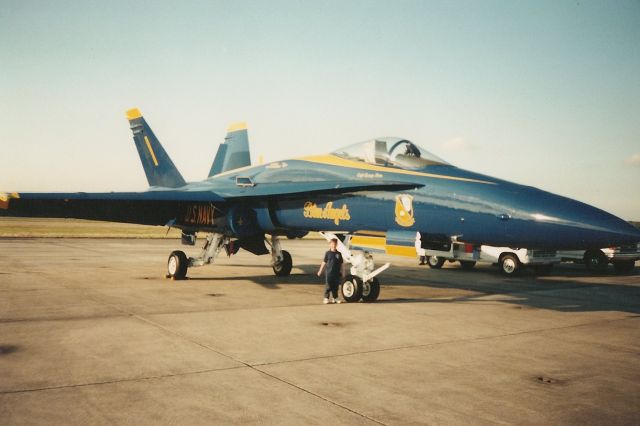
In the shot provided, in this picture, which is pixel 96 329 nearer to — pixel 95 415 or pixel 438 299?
pixel 95 415

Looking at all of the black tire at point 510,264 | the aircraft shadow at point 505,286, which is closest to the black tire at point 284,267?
the aircraft shadow at point 505,286

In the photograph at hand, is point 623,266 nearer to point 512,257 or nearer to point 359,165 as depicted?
point 512,257

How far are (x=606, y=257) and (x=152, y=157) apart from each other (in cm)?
1635

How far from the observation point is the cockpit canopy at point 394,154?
8.94 m

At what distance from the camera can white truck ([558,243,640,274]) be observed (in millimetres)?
18297

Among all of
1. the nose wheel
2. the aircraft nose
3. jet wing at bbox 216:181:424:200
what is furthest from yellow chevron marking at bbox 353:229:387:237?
the aircraft nose

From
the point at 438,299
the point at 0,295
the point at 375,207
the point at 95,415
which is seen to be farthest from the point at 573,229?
the point at 0,295

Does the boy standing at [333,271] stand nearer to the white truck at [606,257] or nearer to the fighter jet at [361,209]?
the fighter jet at [361,209]

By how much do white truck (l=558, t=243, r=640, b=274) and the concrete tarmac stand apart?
790 centimetres

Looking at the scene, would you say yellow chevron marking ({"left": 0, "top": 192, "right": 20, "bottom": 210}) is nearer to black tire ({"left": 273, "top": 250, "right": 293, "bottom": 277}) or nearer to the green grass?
black tire ({"left": 273, "top": 250, "right": 293, "bottom": 277})

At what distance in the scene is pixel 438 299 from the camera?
1065 cm

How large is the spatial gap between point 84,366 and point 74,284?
6.73 metres

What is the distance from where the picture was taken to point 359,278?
9695 mm

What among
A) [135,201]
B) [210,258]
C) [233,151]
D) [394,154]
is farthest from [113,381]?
[233,151]
